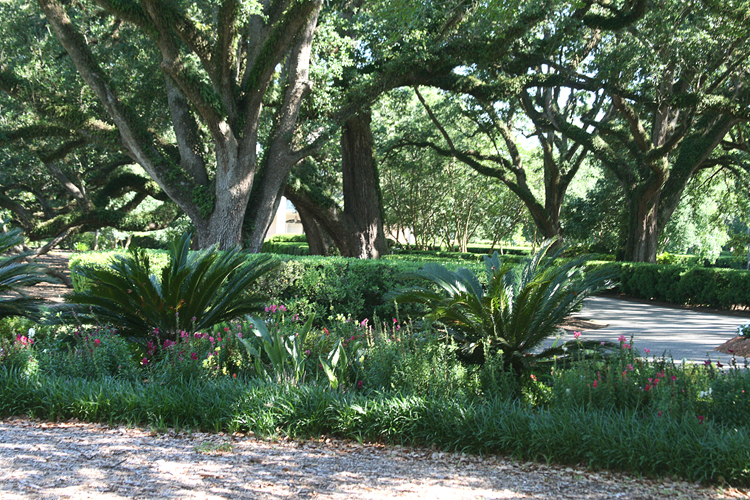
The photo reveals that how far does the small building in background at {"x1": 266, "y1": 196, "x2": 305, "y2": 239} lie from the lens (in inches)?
2079

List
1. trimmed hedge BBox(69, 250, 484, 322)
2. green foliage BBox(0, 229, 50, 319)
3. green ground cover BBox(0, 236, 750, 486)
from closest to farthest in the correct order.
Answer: green ground cover BBox(0, 236, 750, 486)
green foliage BBox(0, 229, 50, 319)
trimmed hedge BBox(69, 250, 484, 322)

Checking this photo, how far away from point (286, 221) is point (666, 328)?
4814 centimetres

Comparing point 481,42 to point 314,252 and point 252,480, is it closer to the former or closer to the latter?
point 314,252

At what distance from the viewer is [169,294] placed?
17.5 ft

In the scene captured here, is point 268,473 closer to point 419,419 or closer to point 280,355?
point 419,419

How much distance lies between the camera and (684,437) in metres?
3.08

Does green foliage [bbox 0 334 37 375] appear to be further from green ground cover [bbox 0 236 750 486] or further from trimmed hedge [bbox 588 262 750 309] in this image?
trimmed hedge [bbox 588 262 750 309]

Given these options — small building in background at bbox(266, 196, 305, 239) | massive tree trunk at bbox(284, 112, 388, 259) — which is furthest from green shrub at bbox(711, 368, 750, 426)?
small building in background at bbox(266, 196, 305, 239)

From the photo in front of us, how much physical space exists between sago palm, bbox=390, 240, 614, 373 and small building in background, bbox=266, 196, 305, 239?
156 ft

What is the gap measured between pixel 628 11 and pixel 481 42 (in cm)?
382

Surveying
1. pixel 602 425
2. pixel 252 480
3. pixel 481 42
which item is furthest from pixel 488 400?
pixel 481 42

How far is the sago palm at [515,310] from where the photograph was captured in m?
4.64

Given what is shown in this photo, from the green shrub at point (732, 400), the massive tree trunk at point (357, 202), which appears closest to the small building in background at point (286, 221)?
the massive tree trunk at point (357, 202)

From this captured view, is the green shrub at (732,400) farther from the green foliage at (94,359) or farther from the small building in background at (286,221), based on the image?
the small building in background at (286,221)
